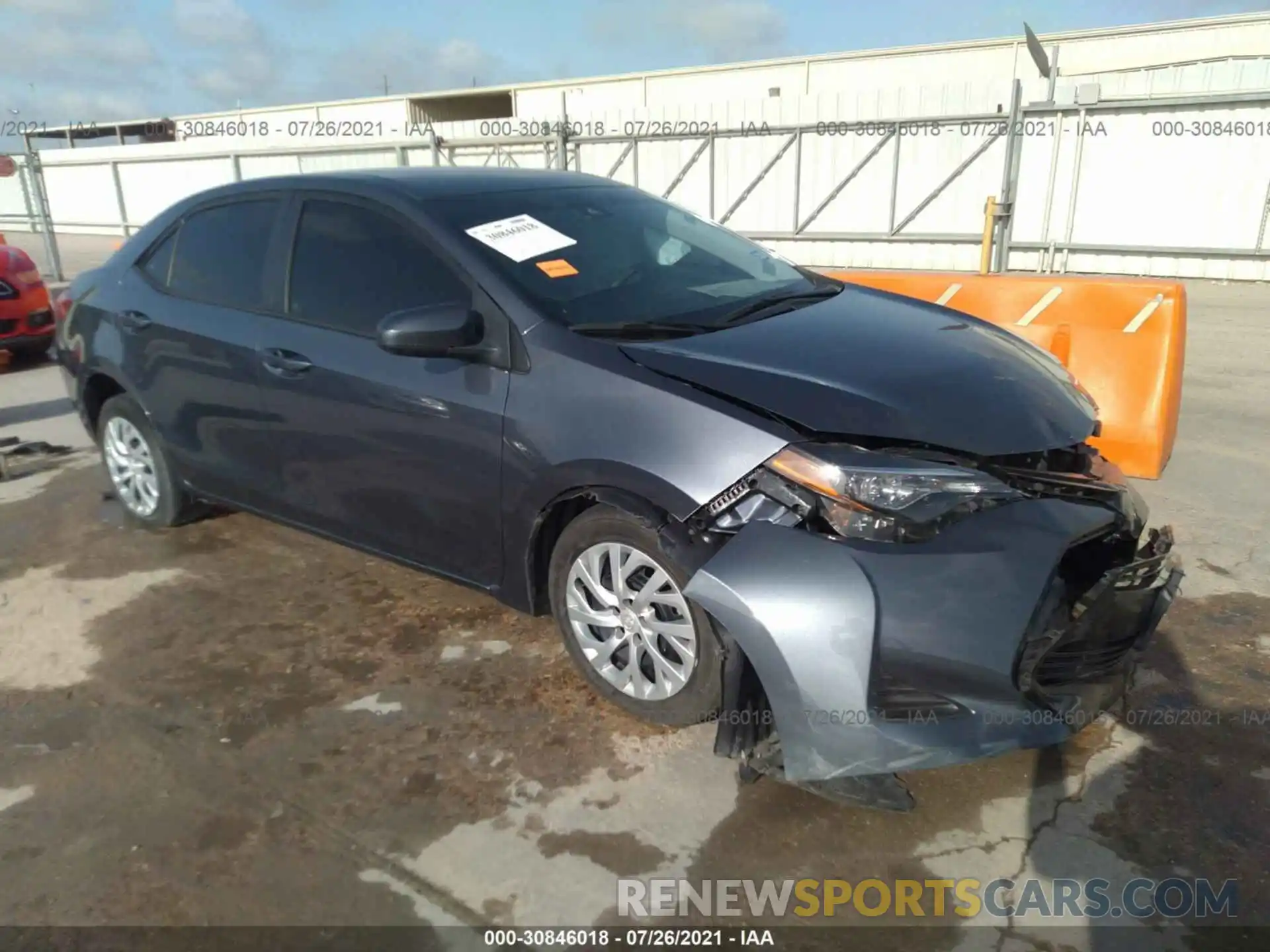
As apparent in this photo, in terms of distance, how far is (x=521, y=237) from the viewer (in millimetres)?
3305

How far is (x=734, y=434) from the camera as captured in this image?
2.51m

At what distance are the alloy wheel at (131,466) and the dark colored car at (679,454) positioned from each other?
412 mm

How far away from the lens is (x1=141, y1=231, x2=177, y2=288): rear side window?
14.2 feet

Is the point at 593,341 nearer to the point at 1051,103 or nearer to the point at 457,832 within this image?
the point at 457,832

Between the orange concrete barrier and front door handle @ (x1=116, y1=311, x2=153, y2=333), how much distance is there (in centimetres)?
369

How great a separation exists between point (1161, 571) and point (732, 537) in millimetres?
1273

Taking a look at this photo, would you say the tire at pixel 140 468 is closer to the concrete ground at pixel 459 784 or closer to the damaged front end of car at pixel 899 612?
the concrete ground at pixel 459 784

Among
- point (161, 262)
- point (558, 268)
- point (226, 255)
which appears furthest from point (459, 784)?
point (161, 262)

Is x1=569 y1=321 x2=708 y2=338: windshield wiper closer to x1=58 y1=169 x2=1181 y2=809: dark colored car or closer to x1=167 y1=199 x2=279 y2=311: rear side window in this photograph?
x1=58 y1=169 x2=1181 y2=809: dark colored car

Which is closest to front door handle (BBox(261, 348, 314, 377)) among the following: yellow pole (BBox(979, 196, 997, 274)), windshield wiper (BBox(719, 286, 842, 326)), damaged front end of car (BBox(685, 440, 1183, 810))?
windshield wiper (BBox(719, 286, 842, 326))

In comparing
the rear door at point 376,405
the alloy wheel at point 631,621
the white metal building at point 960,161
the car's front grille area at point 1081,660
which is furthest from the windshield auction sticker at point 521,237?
the white metal building at point 960,161

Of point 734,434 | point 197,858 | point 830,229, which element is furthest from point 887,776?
point 830,229

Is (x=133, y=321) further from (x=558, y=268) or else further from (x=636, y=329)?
(x=636, y=329)

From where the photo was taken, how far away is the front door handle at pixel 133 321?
427 cm
